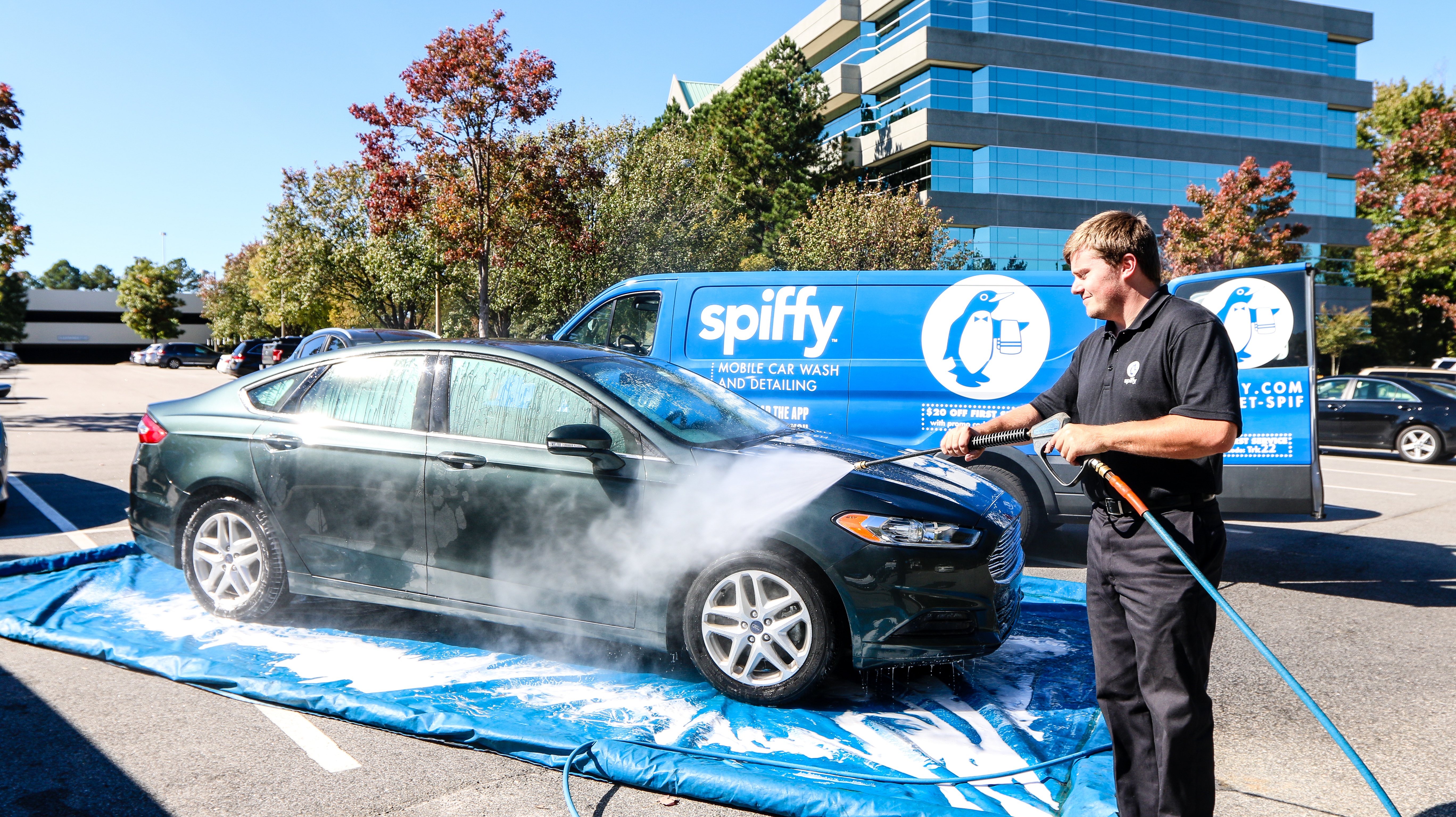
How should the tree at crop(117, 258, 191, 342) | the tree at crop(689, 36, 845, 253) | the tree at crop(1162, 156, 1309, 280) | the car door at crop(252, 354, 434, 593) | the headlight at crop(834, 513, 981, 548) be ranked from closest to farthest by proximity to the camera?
the headlight at crop(834, 513, 981, 548), the car door at crop(252, 354, 434, 593), the tree at crop(1162, 156, 1309, 280), the tree at crop(689, 36, 845, 253), the tree at crop(117, 258, 191, 342)

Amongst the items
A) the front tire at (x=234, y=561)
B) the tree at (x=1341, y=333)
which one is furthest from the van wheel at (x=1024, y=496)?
the tree at (x=1341, y=333)

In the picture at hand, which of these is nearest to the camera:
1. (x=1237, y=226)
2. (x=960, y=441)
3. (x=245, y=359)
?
(x=960, y=441)

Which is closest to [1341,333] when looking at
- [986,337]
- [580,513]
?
[986,337]

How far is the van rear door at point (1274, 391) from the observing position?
6469mm

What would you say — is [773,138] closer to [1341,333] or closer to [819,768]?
[1341,333]

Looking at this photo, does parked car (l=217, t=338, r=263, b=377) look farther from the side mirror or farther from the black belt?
the black belt

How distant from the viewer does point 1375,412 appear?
15234 mm

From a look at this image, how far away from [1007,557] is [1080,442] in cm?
151

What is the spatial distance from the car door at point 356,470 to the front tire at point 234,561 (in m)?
0.16

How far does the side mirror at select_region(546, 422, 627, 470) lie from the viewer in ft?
13.1

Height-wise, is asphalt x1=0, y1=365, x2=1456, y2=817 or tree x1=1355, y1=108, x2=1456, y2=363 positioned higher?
tree x1=1355, y1=108, x2=1456, y2=363

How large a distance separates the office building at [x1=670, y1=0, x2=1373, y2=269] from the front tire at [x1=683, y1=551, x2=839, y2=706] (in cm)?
3981

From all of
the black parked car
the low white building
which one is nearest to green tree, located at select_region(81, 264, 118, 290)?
the low white building

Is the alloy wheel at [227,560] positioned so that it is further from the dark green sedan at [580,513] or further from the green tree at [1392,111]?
the green tree at [1392,111]
